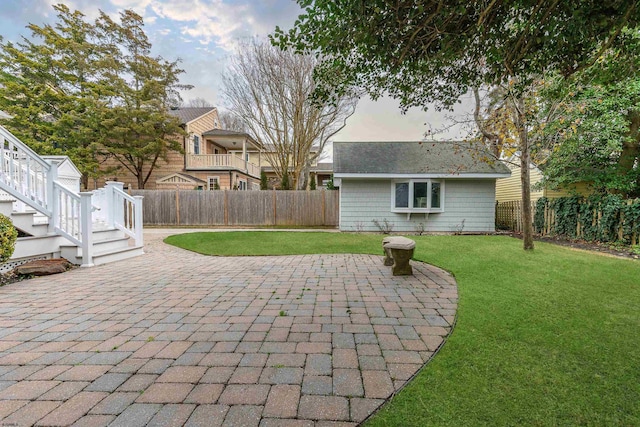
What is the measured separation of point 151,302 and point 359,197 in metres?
9.49

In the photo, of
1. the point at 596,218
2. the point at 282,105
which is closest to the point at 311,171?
the point at 282,105

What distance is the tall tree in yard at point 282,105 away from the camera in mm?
15258

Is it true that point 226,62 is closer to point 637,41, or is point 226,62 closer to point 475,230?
point 475,230

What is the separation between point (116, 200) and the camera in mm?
7125

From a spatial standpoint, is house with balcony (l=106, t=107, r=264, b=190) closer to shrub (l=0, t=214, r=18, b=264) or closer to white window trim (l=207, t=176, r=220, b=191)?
white window trim (l=207, t=176, r=220, b=191)

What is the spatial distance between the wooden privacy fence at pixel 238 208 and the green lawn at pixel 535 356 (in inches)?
394

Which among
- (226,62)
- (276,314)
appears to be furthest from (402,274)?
(226,62)

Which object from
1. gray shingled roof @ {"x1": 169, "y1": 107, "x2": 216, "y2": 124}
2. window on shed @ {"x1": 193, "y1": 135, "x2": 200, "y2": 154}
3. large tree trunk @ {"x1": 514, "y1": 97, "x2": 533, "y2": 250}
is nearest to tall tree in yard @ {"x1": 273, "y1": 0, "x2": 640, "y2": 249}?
large tree trunk @ {"x1": 514, "y1": 97, "x2": 533, "y2": 250}

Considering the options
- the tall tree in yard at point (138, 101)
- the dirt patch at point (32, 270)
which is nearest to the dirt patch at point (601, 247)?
the dirt patch at point (32, 270)

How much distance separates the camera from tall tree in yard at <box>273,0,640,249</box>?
2.44m

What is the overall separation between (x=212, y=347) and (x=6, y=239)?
437 cm

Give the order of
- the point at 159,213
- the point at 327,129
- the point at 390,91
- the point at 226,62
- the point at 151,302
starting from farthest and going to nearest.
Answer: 1. the point at 327,129
2. the point at 226,62
3. the point at 159,213
4. the point at 390,91
5. the point at 151,302

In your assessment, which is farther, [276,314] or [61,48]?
[61,48]

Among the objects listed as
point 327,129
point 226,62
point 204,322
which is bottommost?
point 204,322
